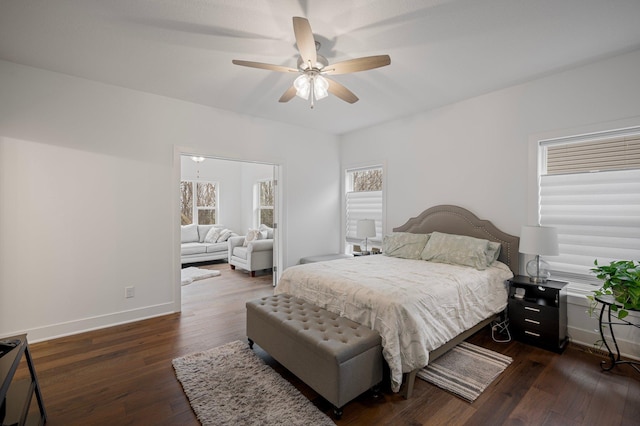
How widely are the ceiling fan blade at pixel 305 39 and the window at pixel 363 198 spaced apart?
3.00 meters

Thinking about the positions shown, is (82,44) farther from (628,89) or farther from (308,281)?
(628,89)

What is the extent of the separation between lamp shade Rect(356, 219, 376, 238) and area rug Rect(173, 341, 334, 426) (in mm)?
2544

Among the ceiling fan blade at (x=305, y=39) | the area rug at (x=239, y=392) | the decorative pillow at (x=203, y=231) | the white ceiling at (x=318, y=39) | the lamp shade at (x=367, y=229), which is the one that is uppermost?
the white ceiling at (x=318, y=39)

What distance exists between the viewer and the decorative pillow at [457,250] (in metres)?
3.18

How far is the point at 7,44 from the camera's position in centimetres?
254

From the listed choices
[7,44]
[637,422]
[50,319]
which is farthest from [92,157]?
[637,422]

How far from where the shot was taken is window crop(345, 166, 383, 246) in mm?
5012

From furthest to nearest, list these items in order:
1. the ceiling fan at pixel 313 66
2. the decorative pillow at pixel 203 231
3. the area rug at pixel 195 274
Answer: the decorative pillow at pixel 203 231 < the area rug at pixel 195 274 < the ceiling fan at pixel 313 66

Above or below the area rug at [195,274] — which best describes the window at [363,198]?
above

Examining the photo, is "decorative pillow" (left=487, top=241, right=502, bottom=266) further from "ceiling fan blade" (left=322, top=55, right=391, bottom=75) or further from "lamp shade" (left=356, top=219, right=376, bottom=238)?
"ceiling fan blade" (left=322, top=55, right=391, bottom=75)

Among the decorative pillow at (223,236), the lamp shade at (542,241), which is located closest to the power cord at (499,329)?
the lamp shade at (542,241)

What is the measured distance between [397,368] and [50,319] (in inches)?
141

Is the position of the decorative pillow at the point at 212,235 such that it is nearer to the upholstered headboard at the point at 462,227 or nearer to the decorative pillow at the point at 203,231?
the decorative pillow at the point at 203,231

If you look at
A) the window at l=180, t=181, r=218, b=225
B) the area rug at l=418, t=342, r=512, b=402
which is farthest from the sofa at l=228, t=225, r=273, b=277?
the area rug at l=418, t=342, r=512, b=402
